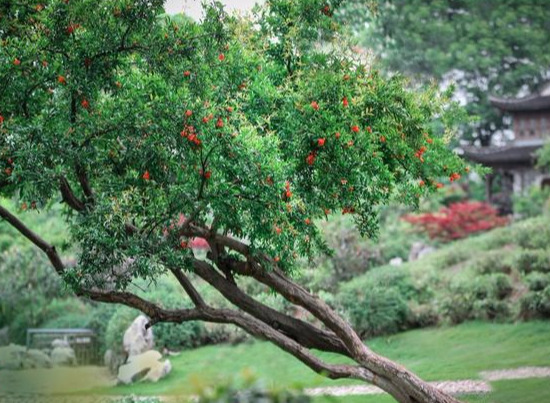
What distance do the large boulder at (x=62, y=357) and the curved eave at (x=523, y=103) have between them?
17475 mm

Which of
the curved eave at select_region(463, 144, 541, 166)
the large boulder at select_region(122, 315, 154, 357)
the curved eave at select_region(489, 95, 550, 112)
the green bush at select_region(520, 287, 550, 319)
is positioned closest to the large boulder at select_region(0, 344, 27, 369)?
the large boulder at select_region(122, 315, 154, 357)

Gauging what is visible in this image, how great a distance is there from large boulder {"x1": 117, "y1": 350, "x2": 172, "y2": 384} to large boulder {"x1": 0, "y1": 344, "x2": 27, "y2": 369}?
8.75ft

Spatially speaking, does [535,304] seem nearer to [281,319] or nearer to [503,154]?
[281,319]

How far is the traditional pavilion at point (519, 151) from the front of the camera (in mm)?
28625

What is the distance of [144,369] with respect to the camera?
14789 millimetres

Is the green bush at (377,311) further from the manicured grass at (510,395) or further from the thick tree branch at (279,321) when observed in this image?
the thick tree branch at (279,321)

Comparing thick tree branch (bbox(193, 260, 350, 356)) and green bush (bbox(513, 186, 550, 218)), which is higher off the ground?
green bush (bbox(513, 186, 550, 218))

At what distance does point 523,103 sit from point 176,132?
23509mm

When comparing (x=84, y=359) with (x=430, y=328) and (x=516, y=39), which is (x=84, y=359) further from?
(x=516, y=39)

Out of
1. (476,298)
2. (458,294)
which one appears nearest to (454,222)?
(458,294)

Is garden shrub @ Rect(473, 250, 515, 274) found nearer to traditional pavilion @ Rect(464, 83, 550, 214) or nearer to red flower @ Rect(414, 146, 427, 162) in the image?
red flower @ Rect(414, 146, 427, 162)

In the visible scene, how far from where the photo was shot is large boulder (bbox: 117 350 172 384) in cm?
1466

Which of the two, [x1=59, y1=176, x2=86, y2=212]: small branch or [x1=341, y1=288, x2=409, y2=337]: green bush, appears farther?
[x1=341, y1=288, x2=409, y2=337]: green bush

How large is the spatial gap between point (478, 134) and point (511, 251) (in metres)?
14.2
